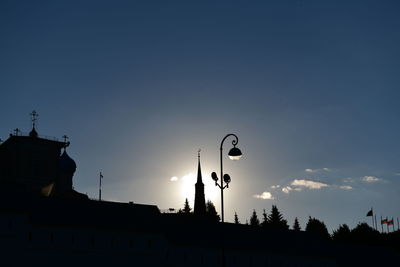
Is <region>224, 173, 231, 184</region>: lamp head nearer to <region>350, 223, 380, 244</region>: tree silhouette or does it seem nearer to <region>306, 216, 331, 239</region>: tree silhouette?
<region>350, 223, 380, 244</region>: tree silhouette

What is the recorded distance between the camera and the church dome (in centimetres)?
8444

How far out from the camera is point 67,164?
8450 cm

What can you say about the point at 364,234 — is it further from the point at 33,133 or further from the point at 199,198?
the point at 33,133

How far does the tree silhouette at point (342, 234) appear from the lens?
370ft

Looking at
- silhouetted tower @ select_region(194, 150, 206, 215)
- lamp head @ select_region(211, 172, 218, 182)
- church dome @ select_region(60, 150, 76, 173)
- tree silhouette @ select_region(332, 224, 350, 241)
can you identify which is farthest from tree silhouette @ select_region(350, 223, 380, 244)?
lamp head @ select_region(211, 172, 218, 182)

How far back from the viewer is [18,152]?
91.2 meters

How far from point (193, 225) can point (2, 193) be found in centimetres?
2190

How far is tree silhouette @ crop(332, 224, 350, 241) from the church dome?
Result: 2050 inches

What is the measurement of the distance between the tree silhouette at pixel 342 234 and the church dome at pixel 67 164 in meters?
52.1

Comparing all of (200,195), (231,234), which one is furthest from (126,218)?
(200,195)

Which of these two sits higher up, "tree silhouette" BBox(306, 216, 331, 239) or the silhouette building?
"tree silhouette" BBox(306, 216, 331, 239)

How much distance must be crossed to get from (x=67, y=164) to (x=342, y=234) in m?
55.8

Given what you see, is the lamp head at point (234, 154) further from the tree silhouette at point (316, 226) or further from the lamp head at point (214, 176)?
the tree silhouette at point (316, 226)

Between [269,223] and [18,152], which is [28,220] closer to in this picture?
[18,152]
